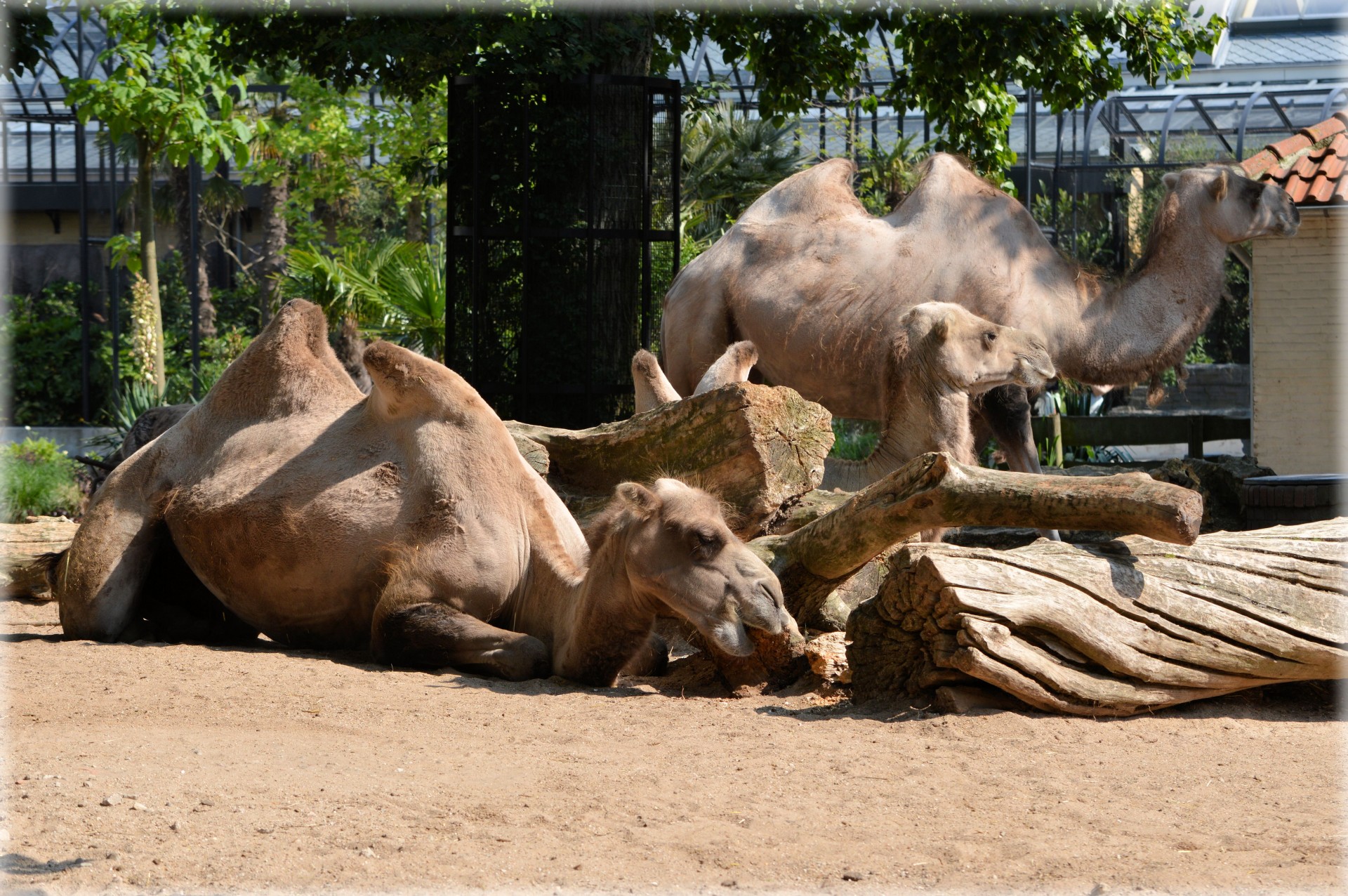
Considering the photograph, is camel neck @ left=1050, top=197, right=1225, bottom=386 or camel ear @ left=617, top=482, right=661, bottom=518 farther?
camel neck @ left=1050, top=197, right=1225, bottom=386

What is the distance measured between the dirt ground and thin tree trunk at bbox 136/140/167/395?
36.9 feet

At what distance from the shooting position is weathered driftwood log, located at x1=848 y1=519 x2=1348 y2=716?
4754 mm

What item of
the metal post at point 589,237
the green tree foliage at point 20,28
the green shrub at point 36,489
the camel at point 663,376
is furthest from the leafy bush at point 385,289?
the green tree foliage at point 20,28

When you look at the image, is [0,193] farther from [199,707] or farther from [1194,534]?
[1194,534]

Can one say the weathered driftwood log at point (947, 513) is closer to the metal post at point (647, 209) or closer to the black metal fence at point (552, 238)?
the black metal fence at point (552, 238)

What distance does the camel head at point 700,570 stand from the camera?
16.3 ft

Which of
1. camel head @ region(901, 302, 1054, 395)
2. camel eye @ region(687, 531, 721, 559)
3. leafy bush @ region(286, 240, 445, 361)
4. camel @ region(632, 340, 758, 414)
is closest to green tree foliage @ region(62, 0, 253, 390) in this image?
leafy bush @ region(286, 240, 445, 361)

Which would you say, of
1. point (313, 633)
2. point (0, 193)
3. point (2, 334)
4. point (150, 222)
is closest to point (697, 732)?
point (313, 633)

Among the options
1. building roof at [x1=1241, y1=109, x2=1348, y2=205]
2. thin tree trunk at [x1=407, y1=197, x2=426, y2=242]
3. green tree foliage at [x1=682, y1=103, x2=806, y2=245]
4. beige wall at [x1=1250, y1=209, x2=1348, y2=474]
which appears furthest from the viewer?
thin tree trunk at [x1=407, y1=197, x2=426, y2=242]

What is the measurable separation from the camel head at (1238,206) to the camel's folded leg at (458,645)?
564 centimetres

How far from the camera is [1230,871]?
3.22m

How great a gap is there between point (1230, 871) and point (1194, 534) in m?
1.81

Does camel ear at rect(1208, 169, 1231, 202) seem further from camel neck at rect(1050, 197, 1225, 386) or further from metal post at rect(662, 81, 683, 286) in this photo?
metal post at rect(662, 81, 683, 286)

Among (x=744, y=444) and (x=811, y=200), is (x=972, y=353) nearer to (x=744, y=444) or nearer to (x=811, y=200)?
(x=744, y=444)
